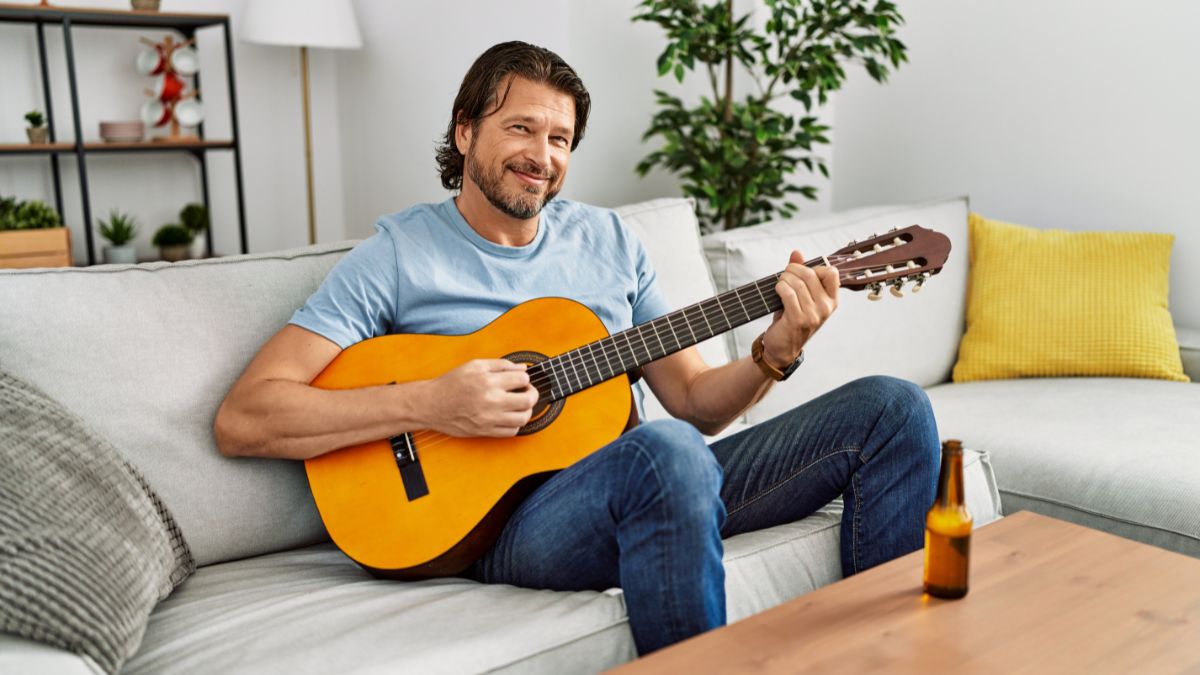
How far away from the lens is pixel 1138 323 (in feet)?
8.04

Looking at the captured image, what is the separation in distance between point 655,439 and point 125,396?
29.7 inches

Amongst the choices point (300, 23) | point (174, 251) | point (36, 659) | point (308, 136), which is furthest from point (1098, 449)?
point (174, 251)

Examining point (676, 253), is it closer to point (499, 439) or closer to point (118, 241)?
point (499, 439)

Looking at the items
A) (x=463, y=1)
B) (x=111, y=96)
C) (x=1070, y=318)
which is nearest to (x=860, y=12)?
(x=1070, y=318)

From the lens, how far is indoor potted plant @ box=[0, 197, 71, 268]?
3434 mm

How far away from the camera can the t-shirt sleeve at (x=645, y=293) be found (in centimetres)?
181

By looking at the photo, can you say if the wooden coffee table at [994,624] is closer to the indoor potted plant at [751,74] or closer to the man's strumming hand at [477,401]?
the man's strumming hand at [477,401]

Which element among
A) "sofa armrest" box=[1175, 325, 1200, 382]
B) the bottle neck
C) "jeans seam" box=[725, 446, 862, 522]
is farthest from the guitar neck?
"sofa armrest" box=[1175, 325, 1200, 382]

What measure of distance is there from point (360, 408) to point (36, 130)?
2.83 meters

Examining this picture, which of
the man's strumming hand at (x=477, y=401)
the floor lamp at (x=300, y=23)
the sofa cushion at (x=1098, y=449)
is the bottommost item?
the sofa cushion at (x=1098, y=449)

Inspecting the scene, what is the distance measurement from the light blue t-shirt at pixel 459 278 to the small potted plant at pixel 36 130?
2.56 m

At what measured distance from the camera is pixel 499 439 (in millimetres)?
1467

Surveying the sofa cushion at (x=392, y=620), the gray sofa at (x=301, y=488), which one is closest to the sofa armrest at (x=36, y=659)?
the gray sofa at (x=301, y=488)

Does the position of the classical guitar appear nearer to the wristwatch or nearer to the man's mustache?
the wristwatch
